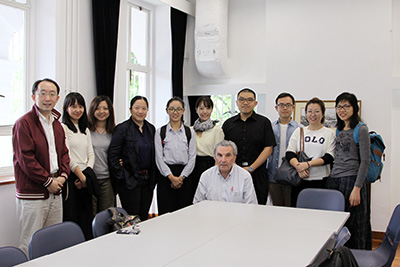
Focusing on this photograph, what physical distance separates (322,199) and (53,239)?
228 cm

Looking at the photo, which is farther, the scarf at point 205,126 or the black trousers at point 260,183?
the scarf at point 205,126

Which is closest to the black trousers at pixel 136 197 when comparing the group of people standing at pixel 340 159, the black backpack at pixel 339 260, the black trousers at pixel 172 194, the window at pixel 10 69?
the black trousers at pixel 172 194

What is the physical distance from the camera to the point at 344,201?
11.2 ft

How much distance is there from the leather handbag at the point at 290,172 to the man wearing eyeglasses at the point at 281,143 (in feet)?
0.80

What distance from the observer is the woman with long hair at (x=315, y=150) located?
377 cm

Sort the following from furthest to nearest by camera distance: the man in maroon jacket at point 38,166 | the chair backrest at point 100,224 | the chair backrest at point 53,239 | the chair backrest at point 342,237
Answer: the man in maroon jacket at point 38,166, the chair backrest at point 100,224, the chair backrest at point 342,237, the chair backrest at point 53,239

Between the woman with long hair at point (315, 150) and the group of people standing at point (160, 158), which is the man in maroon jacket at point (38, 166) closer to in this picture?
the group of people standing at point (160, 158)

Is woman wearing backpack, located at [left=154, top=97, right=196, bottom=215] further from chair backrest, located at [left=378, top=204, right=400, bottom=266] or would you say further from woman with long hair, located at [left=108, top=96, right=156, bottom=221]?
chair backrest, located at [left=378, top=204, right=400, bottom=266]

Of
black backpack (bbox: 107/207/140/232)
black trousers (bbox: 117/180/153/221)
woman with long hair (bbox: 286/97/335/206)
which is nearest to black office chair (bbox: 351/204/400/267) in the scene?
woman with long hair (bbox: 286/97/335/206)

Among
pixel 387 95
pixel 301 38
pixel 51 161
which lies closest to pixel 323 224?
pixel 51 161

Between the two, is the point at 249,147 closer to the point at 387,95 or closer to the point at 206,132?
the point at 206,132

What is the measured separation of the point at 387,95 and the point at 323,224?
11.1ft

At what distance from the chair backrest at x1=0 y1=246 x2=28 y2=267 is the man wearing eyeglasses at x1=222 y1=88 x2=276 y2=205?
2.51 meters

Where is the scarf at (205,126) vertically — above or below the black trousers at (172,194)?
above
